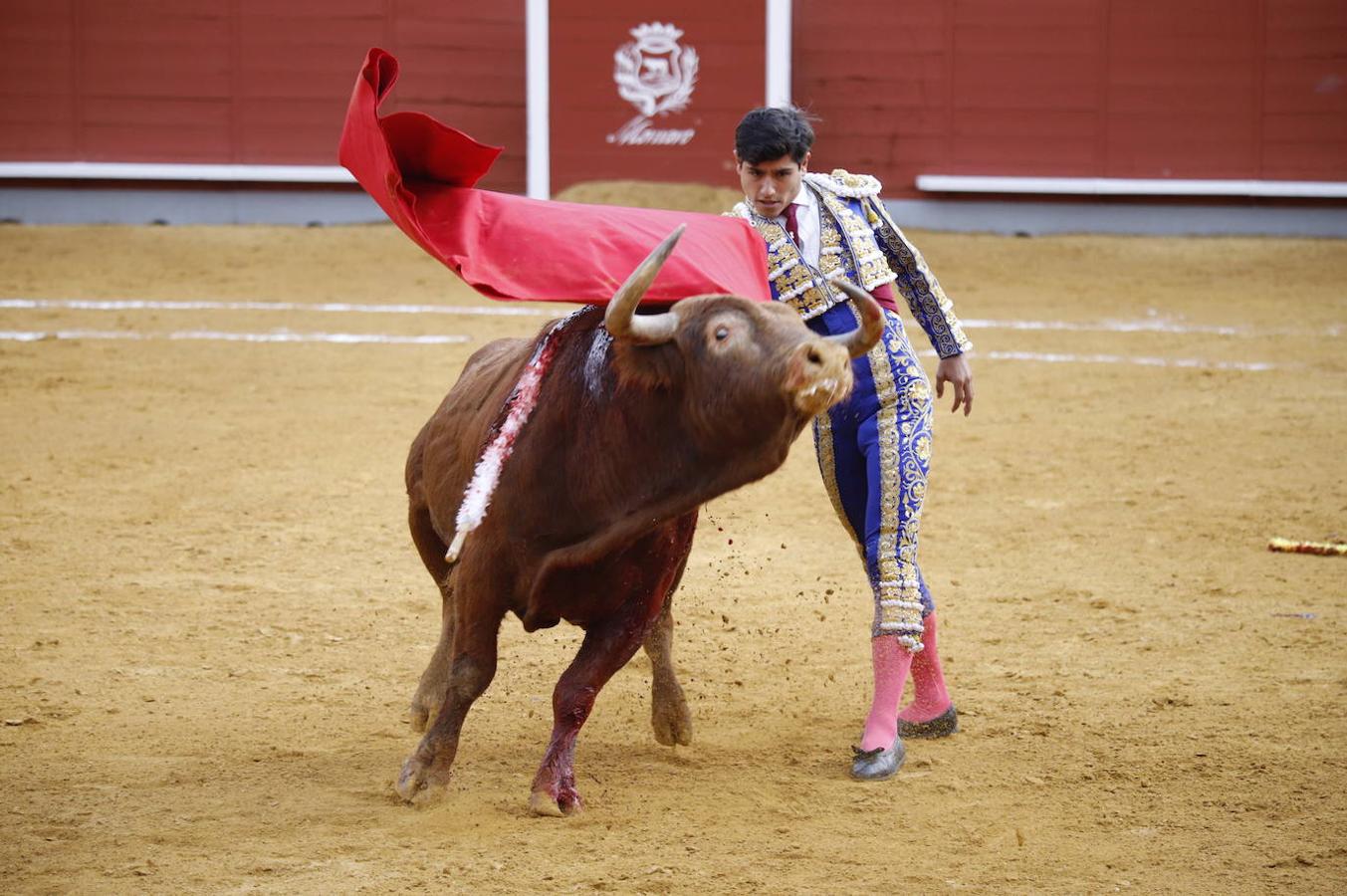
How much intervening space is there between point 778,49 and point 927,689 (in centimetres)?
916

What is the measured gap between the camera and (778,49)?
11953 mm

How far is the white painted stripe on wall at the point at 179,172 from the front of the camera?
12.1 metres

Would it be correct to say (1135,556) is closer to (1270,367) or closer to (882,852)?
(882,852)

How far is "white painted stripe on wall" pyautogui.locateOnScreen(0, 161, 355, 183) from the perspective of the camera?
477 inches

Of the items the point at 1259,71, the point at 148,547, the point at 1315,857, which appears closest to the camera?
the point at 1315,857

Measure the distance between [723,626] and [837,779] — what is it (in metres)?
1.11

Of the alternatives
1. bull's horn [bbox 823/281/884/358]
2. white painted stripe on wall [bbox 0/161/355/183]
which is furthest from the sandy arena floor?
white painted stripe on wall [bbox 0/161/355/183]

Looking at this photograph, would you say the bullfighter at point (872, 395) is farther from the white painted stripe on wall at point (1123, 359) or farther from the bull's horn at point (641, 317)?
the white painted stripe on wall at point (1123, 359)

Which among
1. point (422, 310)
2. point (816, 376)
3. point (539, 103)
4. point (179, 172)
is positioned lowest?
point (422, 310)

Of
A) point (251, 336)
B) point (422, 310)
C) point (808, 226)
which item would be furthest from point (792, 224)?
point (422, 310)

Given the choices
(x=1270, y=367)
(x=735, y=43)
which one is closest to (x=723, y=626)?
(x=1270, y=367)

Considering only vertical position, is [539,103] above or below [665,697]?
above

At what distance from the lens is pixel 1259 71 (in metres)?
12.0

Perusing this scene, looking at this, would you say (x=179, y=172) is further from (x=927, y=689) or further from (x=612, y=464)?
(x=612, y=464)
